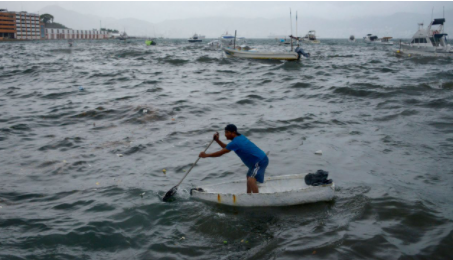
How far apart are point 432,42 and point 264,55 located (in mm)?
19264

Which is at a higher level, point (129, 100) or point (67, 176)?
point (129, 100)

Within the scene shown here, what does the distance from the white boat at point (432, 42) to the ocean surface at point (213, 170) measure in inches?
906

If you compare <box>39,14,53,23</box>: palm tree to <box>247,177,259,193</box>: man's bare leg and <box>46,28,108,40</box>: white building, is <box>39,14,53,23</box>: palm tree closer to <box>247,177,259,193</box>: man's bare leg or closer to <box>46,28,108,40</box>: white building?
<box>46,28,108,40</box>: white building

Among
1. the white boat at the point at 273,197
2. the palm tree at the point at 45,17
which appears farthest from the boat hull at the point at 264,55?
the palm tree at the point at 45,17

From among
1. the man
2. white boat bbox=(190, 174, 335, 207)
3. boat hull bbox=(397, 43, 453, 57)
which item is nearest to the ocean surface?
white boat bbox=(190, 174, 335, 207)

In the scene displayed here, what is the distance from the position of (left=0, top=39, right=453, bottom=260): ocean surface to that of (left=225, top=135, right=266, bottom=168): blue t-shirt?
96 centimetres

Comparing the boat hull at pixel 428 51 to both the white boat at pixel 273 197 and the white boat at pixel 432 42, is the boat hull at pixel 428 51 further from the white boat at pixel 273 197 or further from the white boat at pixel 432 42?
the white boat at pixel 273 197

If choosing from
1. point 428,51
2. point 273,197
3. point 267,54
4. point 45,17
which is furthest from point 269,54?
point 45,17

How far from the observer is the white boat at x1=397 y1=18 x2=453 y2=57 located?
39219 mm

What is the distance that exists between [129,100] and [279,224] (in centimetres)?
1213

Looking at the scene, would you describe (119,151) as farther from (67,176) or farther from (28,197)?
(28,197)

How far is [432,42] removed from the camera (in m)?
40.2

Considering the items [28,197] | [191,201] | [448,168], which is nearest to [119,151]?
[28,197]

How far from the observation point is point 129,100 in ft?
55.2
